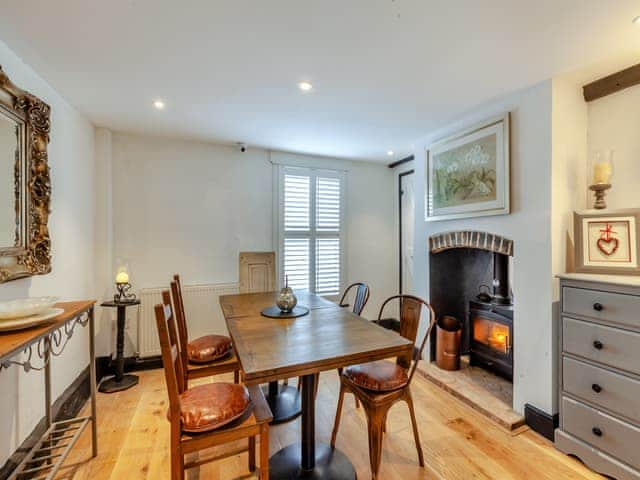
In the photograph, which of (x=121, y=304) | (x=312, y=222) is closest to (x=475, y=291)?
(x=312, y=222)

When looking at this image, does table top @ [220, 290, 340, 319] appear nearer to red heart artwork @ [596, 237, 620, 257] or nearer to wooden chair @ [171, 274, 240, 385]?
wooden chair @ [171, 274, 240, 385]

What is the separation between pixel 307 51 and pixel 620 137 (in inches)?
87.6

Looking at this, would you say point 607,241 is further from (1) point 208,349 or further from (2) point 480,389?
(1) point 208,349

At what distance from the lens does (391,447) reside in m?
2.02

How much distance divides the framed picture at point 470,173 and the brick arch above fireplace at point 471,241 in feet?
0.56

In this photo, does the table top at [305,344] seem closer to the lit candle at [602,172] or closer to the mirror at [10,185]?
the mirror at [10,185]

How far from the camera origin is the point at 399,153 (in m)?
3.86

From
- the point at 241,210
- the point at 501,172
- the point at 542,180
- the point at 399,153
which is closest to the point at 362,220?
the point at 399,153

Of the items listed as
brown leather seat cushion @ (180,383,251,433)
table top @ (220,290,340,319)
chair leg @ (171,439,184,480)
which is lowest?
chair leg @ (171,439,184,480)

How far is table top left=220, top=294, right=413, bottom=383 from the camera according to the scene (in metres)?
1.33

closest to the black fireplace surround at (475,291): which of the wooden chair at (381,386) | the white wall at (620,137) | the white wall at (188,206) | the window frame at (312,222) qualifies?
the white wall at (620,137)

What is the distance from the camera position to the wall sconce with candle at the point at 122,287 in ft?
9.34

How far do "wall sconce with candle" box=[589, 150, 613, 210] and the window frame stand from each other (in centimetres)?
262

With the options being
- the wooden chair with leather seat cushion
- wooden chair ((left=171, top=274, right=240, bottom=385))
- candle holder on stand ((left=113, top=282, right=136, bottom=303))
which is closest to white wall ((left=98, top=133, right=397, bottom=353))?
candle holder on stand ((left=113, top=282, right=136, bottom=303))
